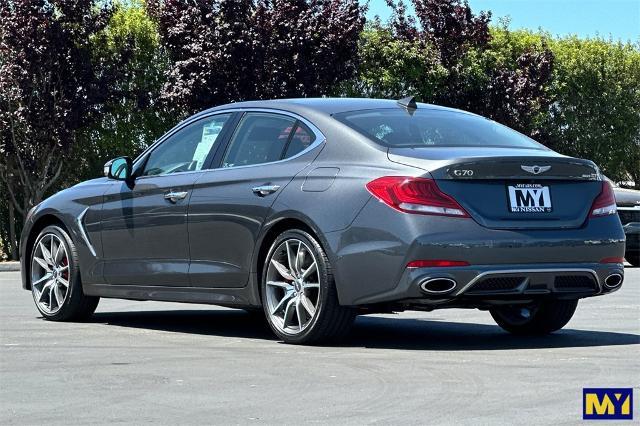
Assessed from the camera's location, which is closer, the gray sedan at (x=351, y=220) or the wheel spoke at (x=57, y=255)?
the gray sedan at (x=351, y=220)

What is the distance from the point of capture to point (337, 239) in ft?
27.8

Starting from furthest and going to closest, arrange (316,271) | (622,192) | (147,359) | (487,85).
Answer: (487,85), (622,192), (316,271), (147,359)

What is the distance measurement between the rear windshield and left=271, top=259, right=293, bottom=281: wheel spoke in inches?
40.2

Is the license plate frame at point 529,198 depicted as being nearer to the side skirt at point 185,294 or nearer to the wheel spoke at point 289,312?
the wheel spoke at point 289,312

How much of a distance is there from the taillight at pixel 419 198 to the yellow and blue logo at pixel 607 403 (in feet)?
6.23

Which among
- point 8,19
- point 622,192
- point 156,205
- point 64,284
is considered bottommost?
point 622,192

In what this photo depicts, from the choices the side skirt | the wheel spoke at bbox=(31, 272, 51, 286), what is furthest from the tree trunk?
the side skirt

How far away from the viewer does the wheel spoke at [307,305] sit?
8.72m

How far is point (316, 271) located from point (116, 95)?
21.4m

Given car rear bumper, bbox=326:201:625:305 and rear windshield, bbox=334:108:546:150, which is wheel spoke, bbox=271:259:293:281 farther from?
rear windshield, bbox=334:108:546:150

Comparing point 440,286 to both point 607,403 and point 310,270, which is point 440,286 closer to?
point 310,270

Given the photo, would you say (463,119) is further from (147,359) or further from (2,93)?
(2,93)

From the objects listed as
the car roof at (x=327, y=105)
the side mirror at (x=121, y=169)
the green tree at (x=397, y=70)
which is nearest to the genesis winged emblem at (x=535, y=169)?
the car roof at (x=327, y=105)

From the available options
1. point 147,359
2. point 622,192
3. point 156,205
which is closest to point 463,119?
point 156,205
